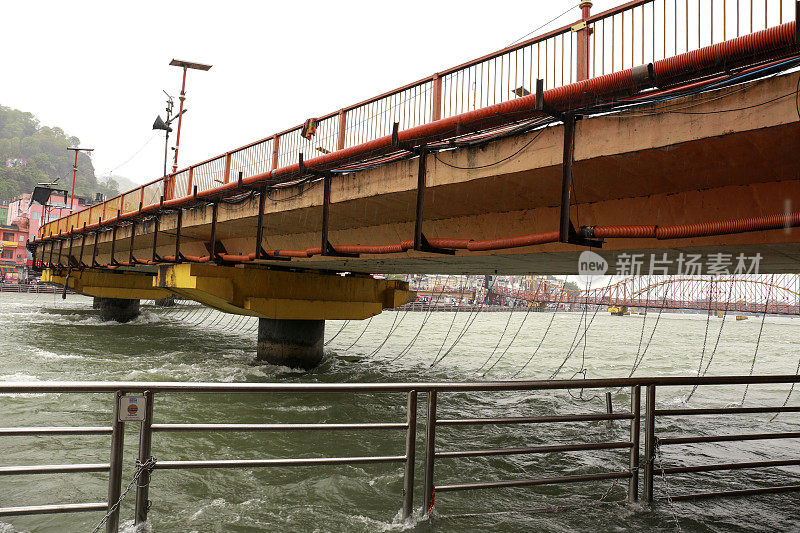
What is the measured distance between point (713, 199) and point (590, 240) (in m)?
1.85

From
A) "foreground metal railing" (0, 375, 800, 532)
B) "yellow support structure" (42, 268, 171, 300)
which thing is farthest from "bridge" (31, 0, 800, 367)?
"yellow support structure" (42, 268, 171, 300)

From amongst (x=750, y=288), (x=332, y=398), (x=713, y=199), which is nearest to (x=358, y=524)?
(x=713, y=199)

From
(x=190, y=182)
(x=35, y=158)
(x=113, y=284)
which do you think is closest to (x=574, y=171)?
(x=190, y=182)

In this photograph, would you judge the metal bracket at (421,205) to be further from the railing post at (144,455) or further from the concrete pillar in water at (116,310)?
the concrete pillar in water at (116,310)

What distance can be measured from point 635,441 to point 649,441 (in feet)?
0.35

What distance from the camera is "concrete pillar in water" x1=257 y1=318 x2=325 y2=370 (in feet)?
57.8

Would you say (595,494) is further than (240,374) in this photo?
No

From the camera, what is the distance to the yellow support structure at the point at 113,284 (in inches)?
1350

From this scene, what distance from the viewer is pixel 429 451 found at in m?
3.61

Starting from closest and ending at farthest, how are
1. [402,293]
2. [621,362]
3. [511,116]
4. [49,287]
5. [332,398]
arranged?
[511,116]
[332,398]
[402,293]
[621,362]
[49,287]

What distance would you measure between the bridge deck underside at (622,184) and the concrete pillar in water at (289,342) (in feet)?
23.1

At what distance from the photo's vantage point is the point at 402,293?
63.5 ft

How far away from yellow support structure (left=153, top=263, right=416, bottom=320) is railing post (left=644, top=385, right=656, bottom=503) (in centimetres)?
1273

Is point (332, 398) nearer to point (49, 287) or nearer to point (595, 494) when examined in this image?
point (595, 494)
